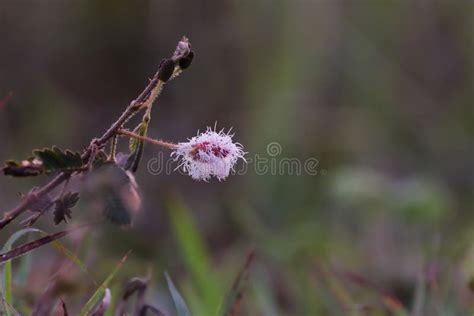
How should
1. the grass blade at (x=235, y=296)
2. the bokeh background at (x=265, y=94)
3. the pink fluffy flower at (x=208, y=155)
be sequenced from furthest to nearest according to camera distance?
1. the bokeh background at (x=265, y=94)
2. the grass blade at (x=235, y=296)
3. the pink fluffy flower at (x=208, y=155)

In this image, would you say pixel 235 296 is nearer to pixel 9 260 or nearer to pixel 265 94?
pixel 9 260

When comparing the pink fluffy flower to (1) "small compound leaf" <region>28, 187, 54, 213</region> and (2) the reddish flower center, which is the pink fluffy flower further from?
(1) "small compound leaf" <region>28, 187, 54, 213</region>

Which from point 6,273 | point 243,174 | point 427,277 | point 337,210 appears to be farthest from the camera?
point 243,174

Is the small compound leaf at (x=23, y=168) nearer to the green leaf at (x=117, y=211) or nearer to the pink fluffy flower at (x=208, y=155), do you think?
the green leaf at (x=117, y=211)

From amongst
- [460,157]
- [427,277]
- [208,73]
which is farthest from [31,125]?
[427,277]

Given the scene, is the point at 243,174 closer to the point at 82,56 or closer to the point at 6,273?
the point at 82,56

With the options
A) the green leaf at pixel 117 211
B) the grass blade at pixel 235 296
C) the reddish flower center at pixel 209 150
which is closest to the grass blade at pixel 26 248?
the green leaf at pixel 117 211

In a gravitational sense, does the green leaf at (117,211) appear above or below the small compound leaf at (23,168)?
above
